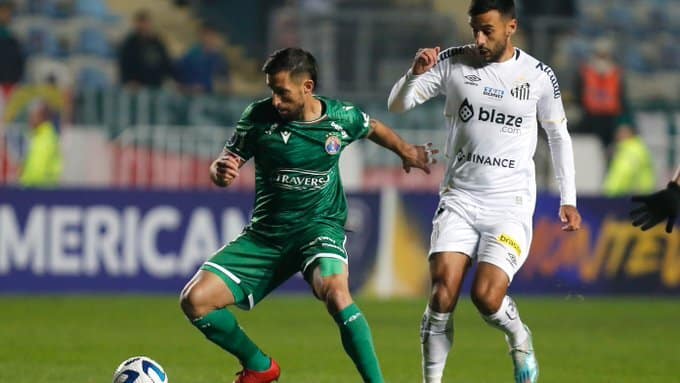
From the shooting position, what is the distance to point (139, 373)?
7359mm

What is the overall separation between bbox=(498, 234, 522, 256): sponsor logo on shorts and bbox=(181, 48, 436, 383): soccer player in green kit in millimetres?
602

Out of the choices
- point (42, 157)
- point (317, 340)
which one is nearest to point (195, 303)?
point (317, 340)

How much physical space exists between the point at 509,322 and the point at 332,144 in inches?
53.7

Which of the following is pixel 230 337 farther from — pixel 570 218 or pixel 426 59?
pixel 570 218

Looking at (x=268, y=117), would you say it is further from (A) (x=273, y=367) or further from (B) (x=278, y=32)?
(B) (x=278, y=32)

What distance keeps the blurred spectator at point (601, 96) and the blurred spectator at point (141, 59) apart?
6050mm

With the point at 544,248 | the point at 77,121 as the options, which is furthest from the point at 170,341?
the point at 77,121

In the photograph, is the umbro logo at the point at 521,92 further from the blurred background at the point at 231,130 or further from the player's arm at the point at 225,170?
the blurred background at the point at 231,130

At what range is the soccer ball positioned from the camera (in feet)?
24.0

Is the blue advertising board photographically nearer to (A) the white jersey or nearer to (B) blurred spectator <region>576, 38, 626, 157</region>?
(B) blurred spectator <region>576, 38, 626, 157</region>

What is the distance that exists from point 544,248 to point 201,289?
30.9 ft

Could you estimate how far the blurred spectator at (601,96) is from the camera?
2012 cm

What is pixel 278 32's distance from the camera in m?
20.8

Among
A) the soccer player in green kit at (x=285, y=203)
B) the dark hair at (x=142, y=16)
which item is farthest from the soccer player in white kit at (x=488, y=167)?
the dark hair at (x=142, y=16)
